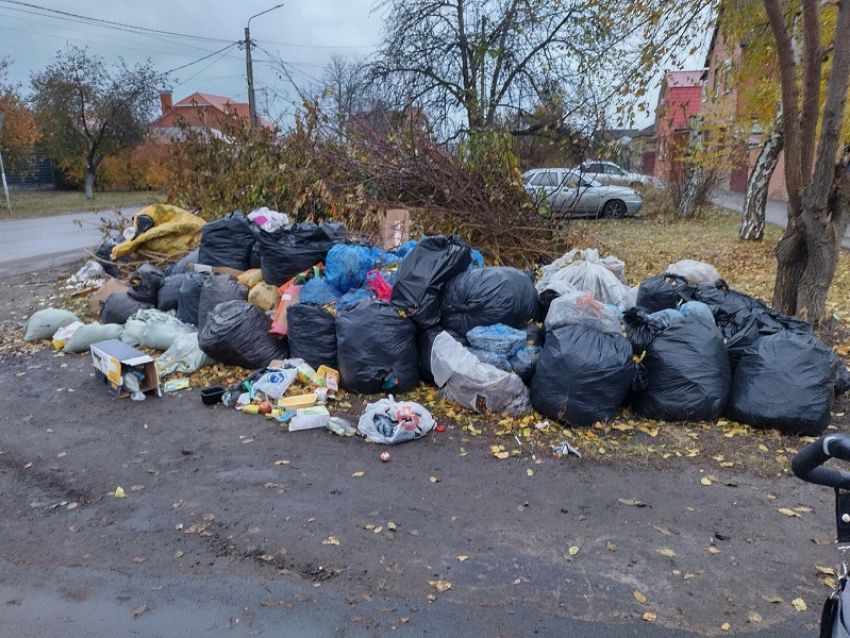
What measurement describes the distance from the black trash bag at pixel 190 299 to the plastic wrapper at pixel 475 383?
8.72 feet

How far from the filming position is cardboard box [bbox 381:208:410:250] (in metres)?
6.86

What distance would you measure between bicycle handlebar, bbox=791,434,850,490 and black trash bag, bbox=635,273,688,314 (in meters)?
3.57

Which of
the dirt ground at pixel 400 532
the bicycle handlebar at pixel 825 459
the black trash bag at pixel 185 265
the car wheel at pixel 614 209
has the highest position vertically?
the car wheel at pixel 614 209

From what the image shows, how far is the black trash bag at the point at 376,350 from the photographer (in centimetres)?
430

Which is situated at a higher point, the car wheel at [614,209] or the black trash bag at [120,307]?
the car wheel at [614,209]

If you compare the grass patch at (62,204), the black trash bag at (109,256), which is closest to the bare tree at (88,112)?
the grass patch at (62,204)

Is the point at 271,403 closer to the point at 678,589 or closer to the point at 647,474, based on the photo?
the point at 647,474

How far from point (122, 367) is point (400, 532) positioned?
2574 mm

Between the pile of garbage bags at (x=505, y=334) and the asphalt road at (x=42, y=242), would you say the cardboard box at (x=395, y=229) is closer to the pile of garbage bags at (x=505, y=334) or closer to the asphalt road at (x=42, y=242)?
the pile of garbage bags at (x=505, y=334)

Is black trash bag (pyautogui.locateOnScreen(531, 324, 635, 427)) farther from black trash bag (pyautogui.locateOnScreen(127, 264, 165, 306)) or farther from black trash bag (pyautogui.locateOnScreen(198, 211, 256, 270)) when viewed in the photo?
black trash bag (pyautogui.locateOnScreen(127, 264, 165, 306))

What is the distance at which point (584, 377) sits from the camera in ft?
12.4

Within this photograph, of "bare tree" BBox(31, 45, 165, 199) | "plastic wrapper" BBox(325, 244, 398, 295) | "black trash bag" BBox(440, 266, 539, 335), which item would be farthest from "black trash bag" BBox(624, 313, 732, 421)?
"bare tree" BBox(31, 45, 165, 199)

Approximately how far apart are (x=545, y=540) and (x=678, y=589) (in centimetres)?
56

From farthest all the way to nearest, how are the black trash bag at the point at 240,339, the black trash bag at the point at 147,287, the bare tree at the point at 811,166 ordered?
the black trash bag at the point at 147,287, the black trash bag at the point at 240,339, the bare tree at the point at 811,166
